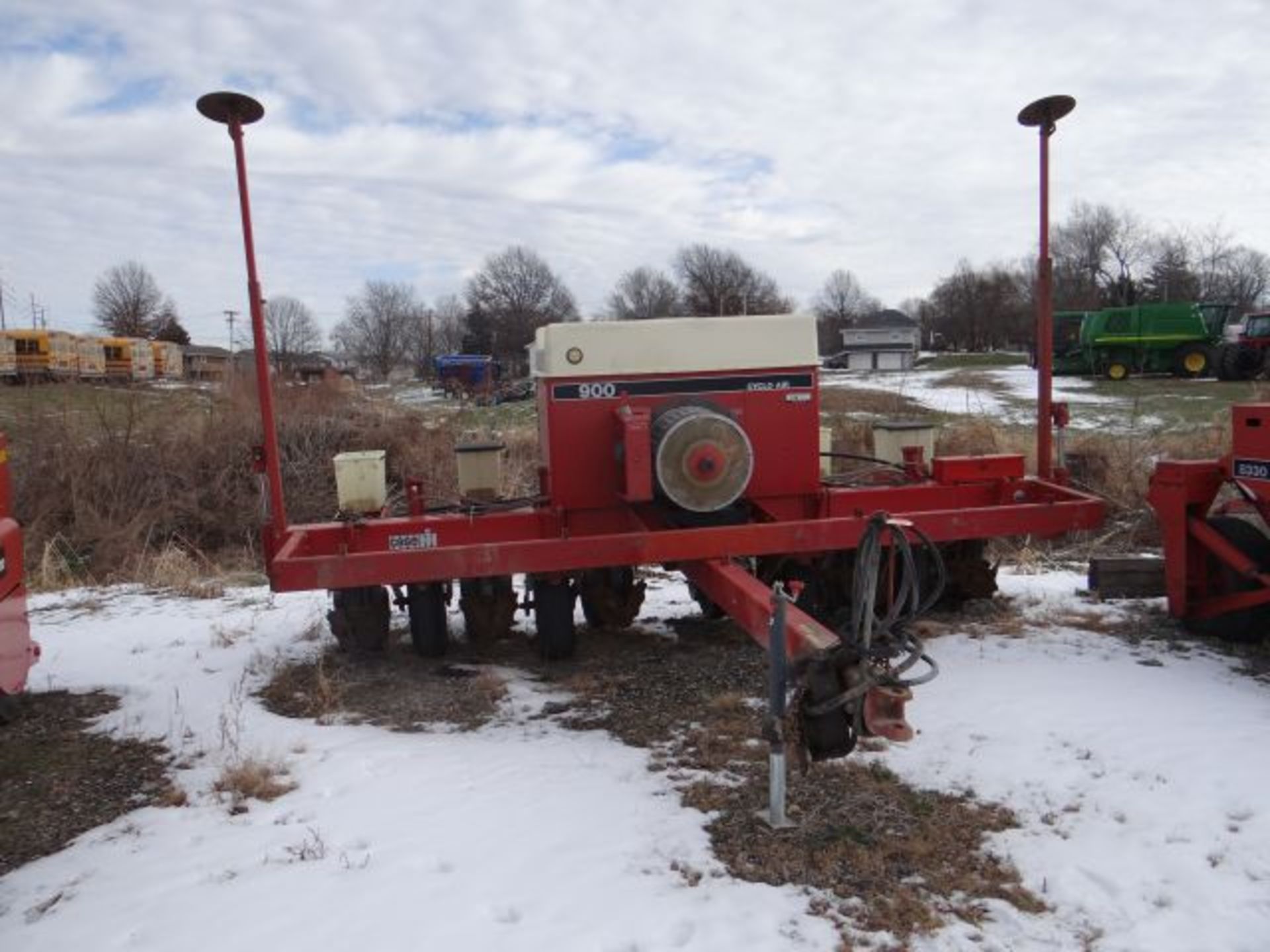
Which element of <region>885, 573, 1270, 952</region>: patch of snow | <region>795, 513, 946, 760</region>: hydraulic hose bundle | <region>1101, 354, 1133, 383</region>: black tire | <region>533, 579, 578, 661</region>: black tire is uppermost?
<region>1101, 354, 1133, 383</region>: black tire

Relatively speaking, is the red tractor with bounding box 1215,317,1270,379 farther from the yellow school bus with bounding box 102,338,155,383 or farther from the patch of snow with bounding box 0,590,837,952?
the yellow school bus with bounding box 102,338,155,383

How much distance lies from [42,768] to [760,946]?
132 inches

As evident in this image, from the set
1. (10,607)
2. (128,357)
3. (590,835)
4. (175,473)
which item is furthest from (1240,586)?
(128,357)

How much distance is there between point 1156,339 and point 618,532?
33419mm

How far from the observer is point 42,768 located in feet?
14.2

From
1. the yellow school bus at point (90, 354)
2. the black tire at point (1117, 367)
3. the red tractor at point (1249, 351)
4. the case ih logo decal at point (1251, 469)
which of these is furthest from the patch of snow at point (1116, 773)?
the yellow school bus at point (90, 354)

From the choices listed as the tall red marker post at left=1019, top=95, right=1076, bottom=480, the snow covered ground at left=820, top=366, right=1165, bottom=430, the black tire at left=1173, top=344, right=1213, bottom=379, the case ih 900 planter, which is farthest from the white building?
the case ih 900 planter

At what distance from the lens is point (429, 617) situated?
5.72m

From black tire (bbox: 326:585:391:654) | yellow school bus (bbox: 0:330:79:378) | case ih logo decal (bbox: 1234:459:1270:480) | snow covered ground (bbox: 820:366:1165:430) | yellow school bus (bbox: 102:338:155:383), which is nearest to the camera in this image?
case ih logo decal (bbox: 1234:459:1270:480)

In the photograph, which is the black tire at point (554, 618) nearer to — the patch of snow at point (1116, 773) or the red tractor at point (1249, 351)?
the patch of snow at point (1116, 773)

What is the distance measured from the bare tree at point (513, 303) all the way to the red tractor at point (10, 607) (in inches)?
2365

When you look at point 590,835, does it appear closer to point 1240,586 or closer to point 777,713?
point 777,713

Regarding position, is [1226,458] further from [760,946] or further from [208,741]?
[208,741]

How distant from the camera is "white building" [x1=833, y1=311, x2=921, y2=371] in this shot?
6812 centimetres
